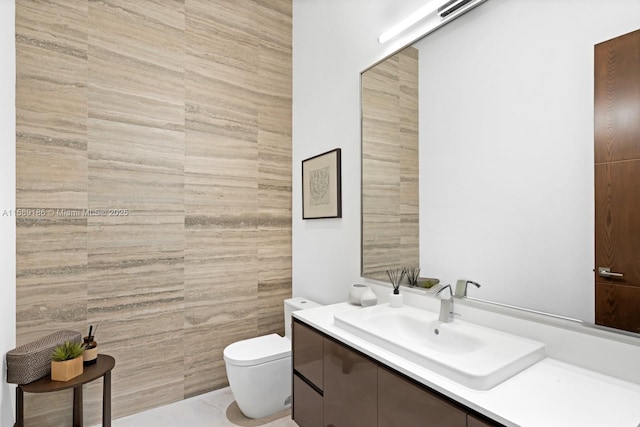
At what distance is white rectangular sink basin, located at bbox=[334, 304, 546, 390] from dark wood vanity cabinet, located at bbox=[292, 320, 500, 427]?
0.08m

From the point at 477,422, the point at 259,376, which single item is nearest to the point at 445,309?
the point at 477,422

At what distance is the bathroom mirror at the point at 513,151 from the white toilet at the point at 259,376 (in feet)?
3.25

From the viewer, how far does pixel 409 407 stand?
107 cm

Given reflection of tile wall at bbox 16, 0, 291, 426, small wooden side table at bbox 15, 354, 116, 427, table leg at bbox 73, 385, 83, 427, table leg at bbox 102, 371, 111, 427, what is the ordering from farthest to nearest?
reflection of tile wall at bbox 16, 0, 291, 426
table leg at bbox 73, 385, 83, 427
table leg at bbox 102, 371, 111, 427
small wooden side table at bbox 15, 354, 116, 427

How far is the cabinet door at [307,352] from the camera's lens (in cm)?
153

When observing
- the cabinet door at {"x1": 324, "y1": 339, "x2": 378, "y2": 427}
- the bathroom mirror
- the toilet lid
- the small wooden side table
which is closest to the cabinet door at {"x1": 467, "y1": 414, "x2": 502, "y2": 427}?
the cabinet door at {"x1": 324, "y1": 339, "x2": 378, "y2": 427}

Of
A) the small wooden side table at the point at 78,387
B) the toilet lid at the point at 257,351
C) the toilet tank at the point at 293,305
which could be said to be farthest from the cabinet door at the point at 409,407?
the small wooden side table at the point at 78,387

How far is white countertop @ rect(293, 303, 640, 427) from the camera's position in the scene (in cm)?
80

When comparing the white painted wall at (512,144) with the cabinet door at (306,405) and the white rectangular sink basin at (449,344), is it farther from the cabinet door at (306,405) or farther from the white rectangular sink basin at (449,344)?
the cabinet door at (306,405)

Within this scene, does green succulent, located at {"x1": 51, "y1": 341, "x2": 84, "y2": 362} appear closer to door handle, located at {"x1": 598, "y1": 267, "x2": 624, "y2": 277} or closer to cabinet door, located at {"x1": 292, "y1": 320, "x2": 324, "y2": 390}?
cabinet door, located at {"x1": 292, "y1": 320, "x2": 324, "y2": 390}

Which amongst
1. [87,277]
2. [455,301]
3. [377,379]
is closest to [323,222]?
[455,301]

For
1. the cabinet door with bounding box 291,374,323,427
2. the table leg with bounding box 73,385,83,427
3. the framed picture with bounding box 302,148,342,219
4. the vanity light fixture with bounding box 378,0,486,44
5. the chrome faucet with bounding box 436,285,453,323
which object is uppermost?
the vanity light fixture with bounding box 378,0,486,44

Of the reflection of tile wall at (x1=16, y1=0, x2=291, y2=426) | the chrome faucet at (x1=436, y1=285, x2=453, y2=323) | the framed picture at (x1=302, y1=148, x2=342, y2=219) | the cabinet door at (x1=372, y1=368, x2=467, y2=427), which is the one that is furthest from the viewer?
the framed picture at (x1=302, y1=148, x2=342, y2=219)

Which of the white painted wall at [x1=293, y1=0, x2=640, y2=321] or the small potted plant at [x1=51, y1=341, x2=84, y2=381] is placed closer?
the white painted wall at [x1=293, y1=0, x2=640, y2=321]
